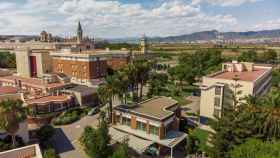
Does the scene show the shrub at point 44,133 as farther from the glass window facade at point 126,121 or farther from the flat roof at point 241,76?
the flat roof at point 241,76

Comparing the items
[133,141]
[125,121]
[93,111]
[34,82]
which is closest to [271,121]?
[133,141]

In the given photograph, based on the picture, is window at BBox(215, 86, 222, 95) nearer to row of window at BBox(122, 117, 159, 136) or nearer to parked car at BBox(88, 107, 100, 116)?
row of window at BBox(122, 117, 159, 136)

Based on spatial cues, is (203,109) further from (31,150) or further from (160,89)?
(31,150)

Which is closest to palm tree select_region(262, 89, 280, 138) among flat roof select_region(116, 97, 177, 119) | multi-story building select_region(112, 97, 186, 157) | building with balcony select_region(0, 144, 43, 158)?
multi-story building select_region(112, 97, 186, 157)

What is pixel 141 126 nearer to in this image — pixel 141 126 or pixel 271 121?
Result: pixel 141 126

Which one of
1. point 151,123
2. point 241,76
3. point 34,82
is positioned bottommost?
point 151,123
